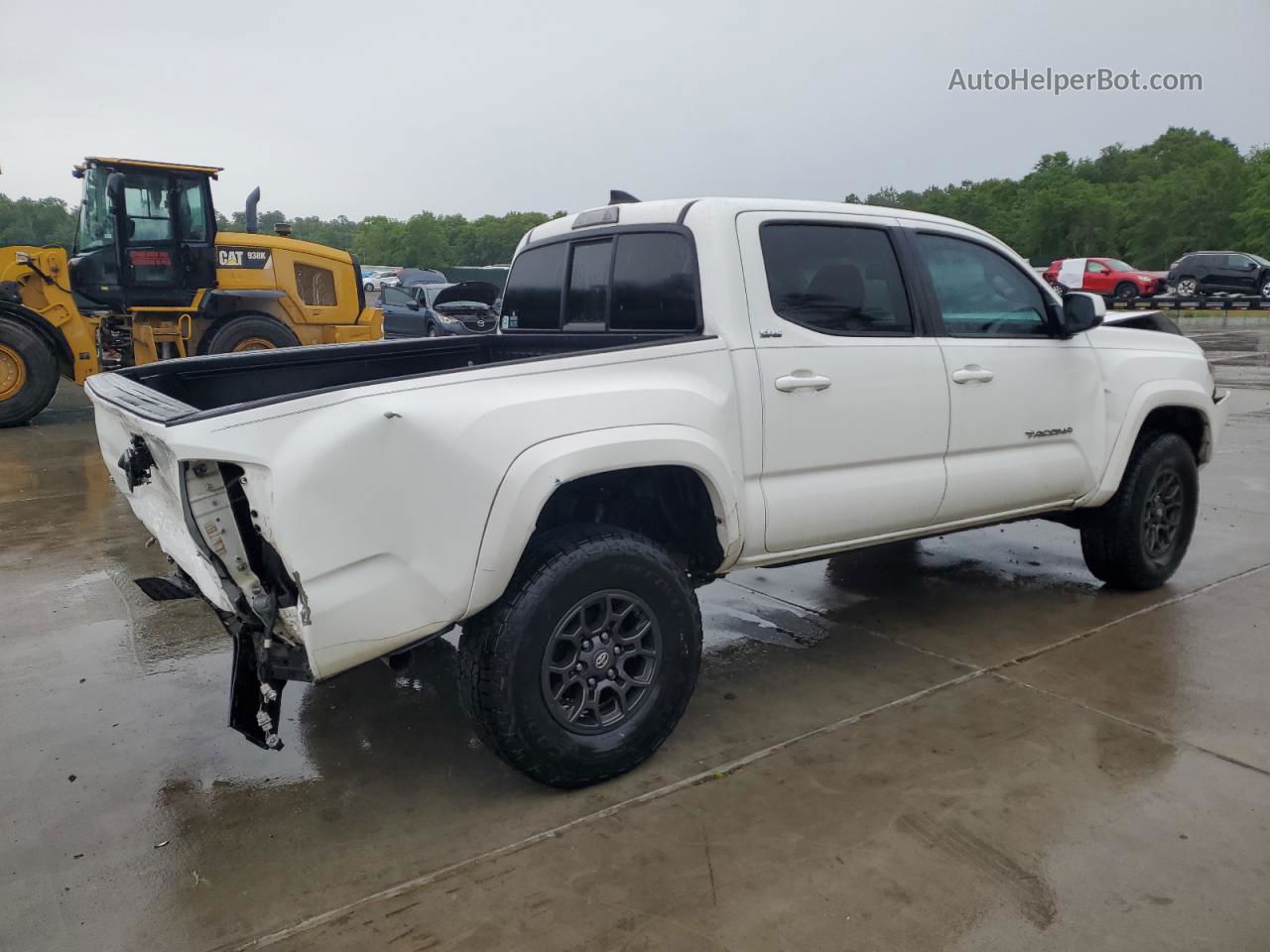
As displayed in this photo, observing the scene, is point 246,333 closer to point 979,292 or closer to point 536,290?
point 536,290

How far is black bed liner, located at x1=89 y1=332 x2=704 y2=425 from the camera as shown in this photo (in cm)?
361

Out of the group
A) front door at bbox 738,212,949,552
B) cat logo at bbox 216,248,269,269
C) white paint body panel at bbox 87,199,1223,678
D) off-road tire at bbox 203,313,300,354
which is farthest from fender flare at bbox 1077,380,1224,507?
cat logo at bbox 216,248,269,269

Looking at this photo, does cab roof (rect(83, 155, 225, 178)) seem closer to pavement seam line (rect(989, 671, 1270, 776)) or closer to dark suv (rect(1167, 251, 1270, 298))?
pavement seam line (rect(989, 671, 1270, 776))

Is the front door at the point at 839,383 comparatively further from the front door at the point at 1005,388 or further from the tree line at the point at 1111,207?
the tree line at the point at 1111,207

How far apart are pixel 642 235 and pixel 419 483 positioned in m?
1.57

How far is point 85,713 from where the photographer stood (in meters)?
3.71

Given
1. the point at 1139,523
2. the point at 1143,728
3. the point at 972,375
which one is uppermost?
the point at 972,375

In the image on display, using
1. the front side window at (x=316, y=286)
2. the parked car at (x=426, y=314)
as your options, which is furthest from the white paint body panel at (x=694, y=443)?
the parked car at (x=426, y=314)

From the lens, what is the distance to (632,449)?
118 inches

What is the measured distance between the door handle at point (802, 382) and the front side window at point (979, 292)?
0.86 m

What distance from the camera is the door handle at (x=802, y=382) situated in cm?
347

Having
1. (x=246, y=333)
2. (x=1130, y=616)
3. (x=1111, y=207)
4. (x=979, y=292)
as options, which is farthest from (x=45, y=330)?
(x=1111, y=207)

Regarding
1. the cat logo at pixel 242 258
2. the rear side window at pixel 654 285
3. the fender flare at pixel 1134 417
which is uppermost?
the cat logo at pixel 242 258

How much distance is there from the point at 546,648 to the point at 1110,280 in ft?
104
